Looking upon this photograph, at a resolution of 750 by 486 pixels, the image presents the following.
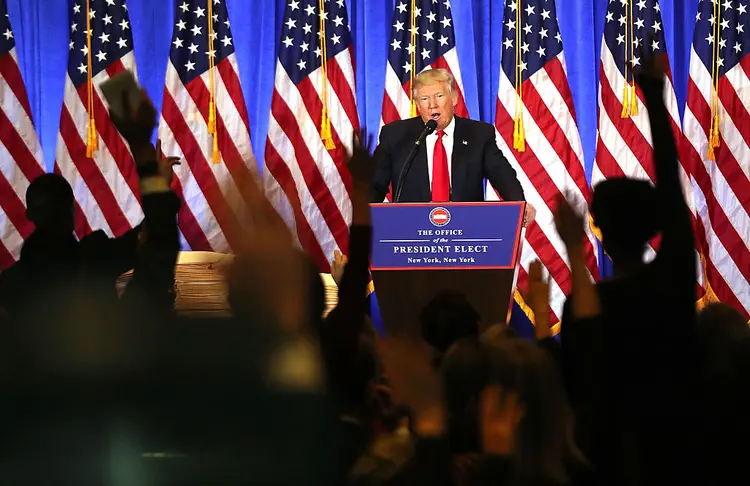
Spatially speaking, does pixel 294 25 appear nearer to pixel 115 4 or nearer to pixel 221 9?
pixel 221 9

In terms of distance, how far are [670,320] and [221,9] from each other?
5.61m

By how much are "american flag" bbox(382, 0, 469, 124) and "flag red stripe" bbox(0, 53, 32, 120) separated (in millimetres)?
2497

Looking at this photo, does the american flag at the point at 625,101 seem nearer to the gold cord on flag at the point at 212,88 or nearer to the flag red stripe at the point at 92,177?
the gold cord on flag at the point at 212,88

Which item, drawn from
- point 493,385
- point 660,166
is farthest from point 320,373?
point 660,166

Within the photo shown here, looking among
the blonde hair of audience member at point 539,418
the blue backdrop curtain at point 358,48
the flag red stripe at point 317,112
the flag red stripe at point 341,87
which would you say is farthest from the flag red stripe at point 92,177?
the blonde hair of audience member at point 539,418

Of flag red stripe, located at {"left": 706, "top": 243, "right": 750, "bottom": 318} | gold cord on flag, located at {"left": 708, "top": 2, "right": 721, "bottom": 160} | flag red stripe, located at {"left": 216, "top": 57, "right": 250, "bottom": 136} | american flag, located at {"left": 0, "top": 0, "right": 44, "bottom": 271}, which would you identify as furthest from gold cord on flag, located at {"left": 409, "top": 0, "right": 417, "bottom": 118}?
american flag, located at {"left": 0, "top": 0, "right": 44, "bottom": 271}

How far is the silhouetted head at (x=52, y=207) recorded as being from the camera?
1.30 metres

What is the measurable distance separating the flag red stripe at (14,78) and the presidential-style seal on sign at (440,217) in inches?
154

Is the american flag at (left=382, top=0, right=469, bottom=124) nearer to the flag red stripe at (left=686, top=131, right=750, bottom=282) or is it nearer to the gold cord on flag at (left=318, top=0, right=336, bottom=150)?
the gold cord on flag at (left=318, top=0, right=336, bottom=150)

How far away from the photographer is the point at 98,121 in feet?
20.8

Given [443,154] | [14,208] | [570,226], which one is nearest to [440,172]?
[443,154]

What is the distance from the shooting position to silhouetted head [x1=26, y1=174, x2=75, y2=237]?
130cm

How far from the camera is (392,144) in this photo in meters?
4.71

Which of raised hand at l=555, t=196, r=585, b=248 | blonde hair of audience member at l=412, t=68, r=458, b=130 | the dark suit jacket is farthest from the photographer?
blonde hair of audience member at l=412, t=68, r=458, b=130
